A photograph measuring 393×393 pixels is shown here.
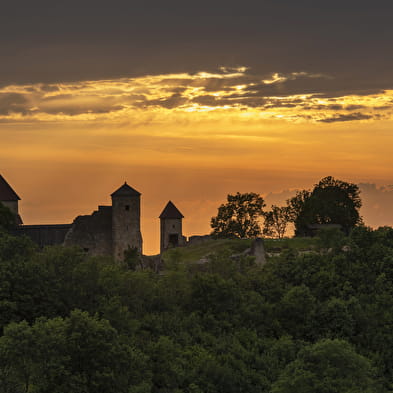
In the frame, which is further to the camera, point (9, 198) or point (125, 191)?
point (9, 198)

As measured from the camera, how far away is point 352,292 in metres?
66.0

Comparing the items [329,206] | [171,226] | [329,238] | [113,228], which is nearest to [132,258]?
[113,228]

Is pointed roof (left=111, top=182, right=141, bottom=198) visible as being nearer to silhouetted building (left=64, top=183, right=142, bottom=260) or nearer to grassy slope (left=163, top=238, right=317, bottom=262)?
silhouetted building (left=64, top=183, right=142, bottom=260)

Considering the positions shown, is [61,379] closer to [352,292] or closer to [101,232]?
[352,292]

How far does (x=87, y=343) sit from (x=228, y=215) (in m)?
66.5

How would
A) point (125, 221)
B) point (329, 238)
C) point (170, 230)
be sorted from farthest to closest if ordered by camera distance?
point (170, 230) → point (125, 221) → point (329, 238)

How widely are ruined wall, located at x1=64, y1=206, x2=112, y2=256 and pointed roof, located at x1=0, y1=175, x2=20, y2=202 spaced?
10.3m

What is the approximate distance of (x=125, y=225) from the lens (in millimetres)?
85312

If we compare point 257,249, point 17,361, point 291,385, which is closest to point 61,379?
point 17,361

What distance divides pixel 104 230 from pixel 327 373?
1795 inches

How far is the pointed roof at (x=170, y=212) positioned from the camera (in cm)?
9826

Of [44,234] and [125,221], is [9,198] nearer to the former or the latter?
[44,234]

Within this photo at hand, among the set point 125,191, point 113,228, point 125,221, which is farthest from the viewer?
point 125,191

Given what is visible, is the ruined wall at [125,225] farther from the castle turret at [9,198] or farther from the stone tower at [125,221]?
the castle turret at [9,198]
